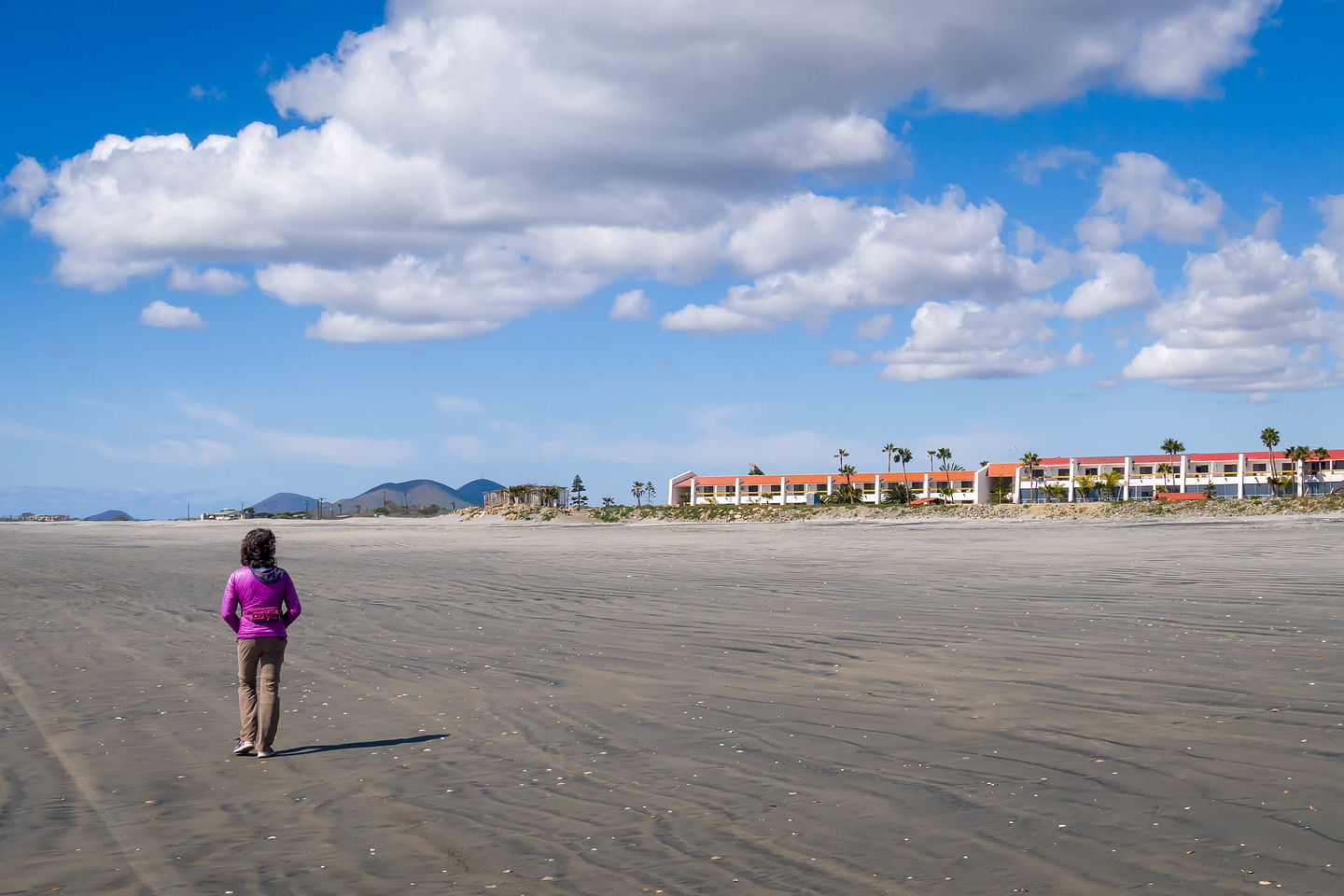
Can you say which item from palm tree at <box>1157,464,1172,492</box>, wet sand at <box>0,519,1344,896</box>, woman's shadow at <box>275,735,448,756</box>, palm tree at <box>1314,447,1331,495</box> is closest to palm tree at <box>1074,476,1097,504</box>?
palm tree at <box>1157,464,1172,492</box>

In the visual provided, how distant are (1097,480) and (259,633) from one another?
132316mm

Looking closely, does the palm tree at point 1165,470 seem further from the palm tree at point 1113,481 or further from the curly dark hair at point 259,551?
the curly dark hair at point 259,551

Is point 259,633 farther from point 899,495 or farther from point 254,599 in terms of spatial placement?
point 899,495

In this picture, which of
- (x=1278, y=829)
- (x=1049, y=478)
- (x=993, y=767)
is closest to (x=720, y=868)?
(x=993, y=767)

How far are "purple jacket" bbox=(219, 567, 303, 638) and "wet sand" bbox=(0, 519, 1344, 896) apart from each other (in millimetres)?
1111

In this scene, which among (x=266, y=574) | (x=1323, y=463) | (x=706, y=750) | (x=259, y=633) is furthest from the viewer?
(x=1323, y=463)

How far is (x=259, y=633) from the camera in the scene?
889 cm

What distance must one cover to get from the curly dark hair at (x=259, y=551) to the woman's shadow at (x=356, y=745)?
1.67 metres

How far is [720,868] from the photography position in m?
5.89

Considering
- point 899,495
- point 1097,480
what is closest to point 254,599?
point 899,495

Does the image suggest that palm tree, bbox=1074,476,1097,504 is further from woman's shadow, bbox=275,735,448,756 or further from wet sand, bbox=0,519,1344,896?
woman's shadow, bbox=275,735,448,756

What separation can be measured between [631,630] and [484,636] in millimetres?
2321

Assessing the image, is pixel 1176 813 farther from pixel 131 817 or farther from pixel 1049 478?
pixel 1049 478

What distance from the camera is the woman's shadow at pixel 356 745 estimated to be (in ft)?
29.4
